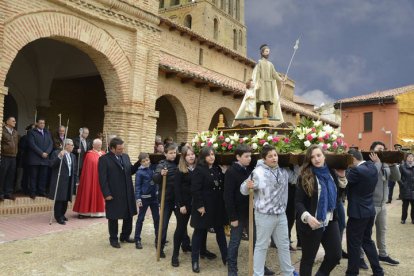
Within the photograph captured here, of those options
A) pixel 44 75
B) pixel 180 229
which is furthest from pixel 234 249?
pixel 44 75

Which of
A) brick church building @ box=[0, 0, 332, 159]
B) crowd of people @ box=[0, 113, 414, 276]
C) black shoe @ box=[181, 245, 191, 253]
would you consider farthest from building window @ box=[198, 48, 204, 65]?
black shoe @ box=[181, 245, 191, 253]

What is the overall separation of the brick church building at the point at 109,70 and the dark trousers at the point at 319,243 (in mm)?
7293

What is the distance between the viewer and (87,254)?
611 centimetres

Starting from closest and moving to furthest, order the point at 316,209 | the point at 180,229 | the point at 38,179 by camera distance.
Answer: the point at 316,209
the point at 180,229
the point at 38,179

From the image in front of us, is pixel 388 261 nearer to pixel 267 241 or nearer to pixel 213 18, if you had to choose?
pixel 267 241

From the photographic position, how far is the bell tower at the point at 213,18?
4175 centimetres

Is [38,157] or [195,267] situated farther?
[38,157]

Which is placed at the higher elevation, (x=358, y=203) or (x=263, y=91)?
(x=263, y=91)

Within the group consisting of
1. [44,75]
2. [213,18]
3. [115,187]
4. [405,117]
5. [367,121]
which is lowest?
[115,187]

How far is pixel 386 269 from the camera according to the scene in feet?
19.1

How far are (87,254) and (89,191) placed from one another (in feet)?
10.1

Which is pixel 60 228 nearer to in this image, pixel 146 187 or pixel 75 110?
pixel 146 187

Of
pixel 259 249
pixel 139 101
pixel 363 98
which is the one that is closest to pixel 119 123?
pixel 139 101

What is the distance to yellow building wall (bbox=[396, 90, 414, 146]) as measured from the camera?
28.7m
